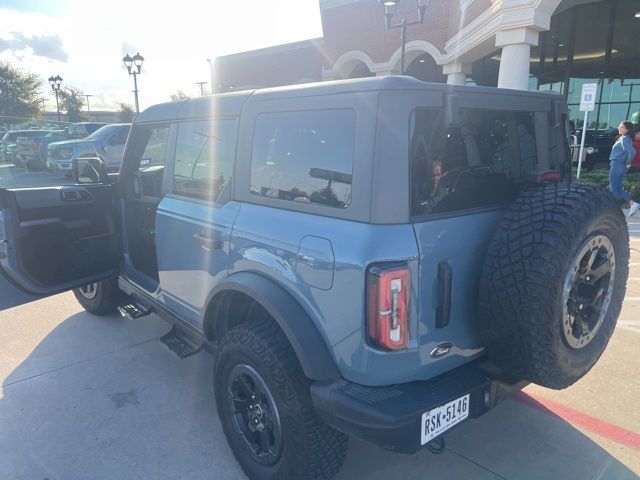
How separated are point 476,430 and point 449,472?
0.44 meters

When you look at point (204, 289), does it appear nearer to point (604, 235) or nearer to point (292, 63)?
point (604, 235)

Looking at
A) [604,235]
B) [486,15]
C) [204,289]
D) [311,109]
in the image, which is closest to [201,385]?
[204,289]

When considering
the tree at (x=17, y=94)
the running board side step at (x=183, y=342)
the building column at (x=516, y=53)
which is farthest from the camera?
the tree at (x=17, y=94)

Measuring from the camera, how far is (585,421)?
3.00 meters

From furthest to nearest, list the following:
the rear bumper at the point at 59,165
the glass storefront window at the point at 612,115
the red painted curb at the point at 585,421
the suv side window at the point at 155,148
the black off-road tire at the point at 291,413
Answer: the glass storefront window at the point at 612,115 < the rear bumper at the point at 59,165 < the suv side window at the point at 155,148 < the red painted curb at the point at 585,421 < the black off-road tire at the point at 291,413

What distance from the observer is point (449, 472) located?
8.49 ft

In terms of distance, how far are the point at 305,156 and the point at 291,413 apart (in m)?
1.20

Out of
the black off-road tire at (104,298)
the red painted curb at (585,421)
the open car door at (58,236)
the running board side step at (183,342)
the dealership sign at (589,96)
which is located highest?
the dealership sign at (589,96)

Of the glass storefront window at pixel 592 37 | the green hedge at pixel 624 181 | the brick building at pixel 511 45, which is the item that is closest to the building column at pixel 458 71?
the brick building at pixel 511 45

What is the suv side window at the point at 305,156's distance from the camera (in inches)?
82.7

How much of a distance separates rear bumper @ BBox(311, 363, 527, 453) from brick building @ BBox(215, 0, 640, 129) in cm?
1028

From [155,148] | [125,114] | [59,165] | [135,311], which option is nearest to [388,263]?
[155,148]

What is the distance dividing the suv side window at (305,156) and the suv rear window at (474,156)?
31 cm

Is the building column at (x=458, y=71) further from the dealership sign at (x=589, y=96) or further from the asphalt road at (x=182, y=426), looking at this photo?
the asphalt road at (x=182, y=426)
